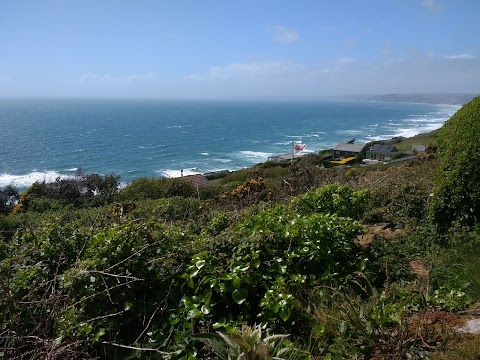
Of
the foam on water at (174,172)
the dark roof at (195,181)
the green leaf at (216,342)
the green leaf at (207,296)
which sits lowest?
the foam on water at (174,172)

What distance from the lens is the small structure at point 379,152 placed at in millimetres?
60156

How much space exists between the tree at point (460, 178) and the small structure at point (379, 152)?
56273mm

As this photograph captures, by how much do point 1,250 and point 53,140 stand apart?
3763 inches

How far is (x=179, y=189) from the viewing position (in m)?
26.2

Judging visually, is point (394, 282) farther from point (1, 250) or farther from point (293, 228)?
point (1, 250)

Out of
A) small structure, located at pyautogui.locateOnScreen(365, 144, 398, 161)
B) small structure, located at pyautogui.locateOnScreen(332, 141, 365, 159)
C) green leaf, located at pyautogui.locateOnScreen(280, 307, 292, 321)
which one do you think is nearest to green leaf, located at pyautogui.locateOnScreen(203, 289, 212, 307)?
green leaf, located at pyautogui.locateOnScreen(280, 307, 292, 321)

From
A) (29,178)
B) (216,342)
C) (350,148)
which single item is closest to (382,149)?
(350,148)

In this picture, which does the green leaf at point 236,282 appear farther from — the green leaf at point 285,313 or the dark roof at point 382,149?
the dark roof at point 382,149

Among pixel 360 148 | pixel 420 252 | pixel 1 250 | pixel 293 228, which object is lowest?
pixel 360 148

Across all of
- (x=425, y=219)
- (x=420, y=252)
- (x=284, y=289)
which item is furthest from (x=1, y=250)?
(x=425, y=219)

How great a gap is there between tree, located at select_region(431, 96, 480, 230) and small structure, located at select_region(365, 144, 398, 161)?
185ft

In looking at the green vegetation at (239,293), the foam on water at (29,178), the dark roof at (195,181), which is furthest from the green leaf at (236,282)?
the foam on water at (29,178)

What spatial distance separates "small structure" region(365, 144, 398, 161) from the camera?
2368 inches

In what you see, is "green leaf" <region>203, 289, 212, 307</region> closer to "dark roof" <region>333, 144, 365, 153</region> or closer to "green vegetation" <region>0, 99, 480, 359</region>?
"green vegetation" <region>0, 99, 480, 359</region>
